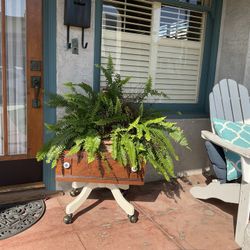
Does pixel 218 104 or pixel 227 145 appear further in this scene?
pixel 218 104

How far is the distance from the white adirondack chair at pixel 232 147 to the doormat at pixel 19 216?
1294 mm

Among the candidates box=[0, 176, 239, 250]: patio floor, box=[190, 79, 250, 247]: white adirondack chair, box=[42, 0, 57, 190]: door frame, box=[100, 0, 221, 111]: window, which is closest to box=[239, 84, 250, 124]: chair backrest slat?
box=[190, 79, 250, 247]: white adirondack chair

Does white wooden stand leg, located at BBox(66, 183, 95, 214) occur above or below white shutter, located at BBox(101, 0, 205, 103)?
below

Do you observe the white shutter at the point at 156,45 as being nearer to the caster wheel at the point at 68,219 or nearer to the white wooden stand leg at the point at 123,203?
the white wooden stand leg at the point at 123,203

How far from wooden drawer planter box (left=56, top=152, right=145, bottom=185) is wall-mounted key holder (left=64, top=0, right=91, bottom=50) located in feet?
3.09

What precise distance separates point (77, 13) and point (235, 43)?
1.63 m

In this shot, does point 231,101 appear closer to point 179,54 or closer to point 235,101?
point 235,101

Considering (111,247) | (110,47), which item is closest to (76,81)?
(110,47)

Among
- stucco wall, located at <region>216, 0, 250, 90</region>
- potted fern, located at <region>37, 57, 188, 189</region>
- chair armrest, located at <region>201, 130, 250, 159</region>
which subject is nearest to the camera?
chair armrest, located at <region>201, 130, 250, 159</region>

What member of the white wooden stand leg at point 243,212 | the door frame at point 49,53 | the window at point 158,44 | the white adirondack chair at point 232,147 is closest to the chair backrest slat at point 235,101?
the white adirondack chair at point 232,147

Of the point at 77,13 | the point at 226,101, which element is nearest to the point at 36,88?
the point at 77,13

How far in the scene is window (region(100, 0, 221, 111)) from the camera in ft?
8.37

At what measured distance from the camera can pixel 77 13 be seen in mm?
2195

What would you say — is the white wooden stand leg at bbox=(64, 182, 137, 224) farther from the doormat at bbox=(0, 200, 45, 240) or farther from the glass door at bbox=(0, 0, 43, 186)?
the glass door at bbox=(0, 0, 43, 186)
